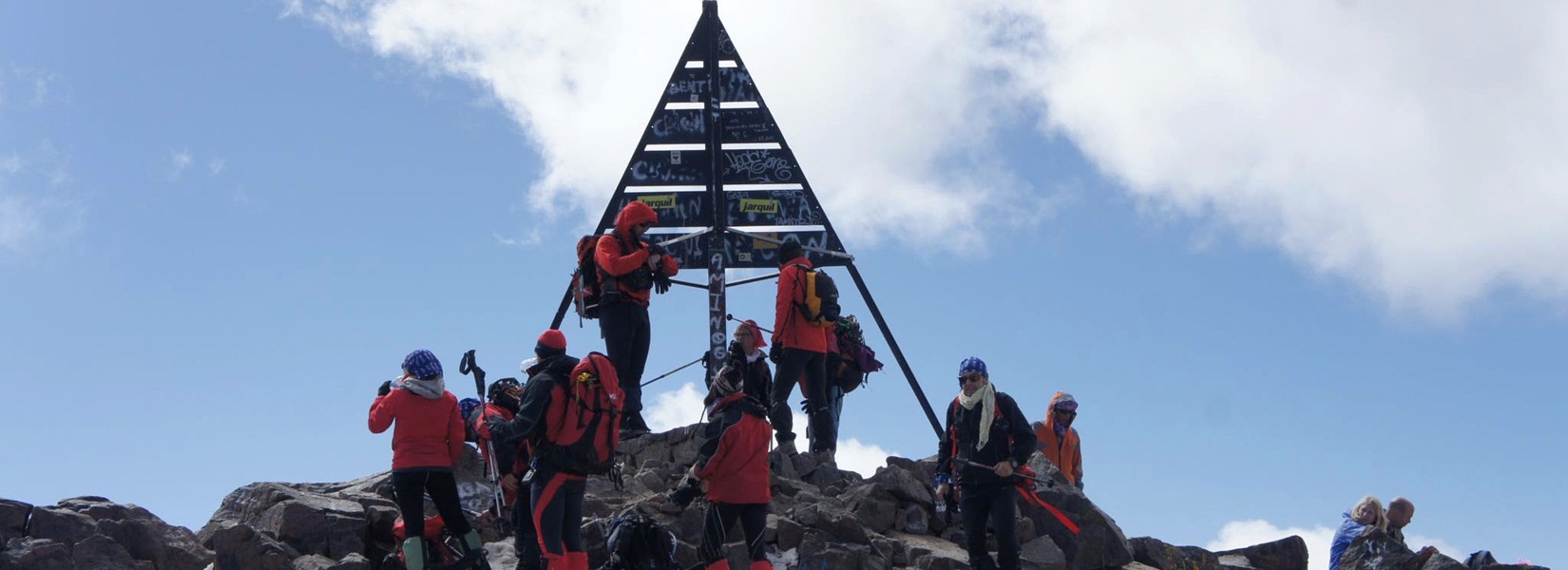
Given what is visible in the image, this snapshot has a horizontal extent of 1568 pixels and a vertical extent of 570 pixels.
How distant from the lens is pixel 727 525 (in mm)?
13047

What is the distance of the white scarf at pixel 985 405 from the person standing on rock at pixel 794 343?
10.1 ft

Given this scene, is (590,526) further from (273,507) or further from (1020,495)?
(1020,495)

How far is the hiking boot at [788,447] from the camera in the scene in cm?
1700

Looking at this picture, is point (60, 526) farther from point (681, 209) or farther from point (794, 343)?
point (681, 209)

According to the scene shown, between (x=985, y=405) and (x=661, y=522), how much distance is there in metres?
3.16

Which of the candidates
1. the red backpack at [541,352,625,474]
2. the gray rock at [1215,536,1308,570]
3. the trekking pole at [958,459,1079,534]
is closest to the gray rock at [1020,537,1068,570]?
the trekking pole at [958,459,1079,534]

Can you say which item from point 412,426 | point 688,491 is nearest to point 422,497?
point 412,426

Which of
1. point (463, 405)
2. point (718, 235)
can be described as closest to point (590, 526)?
point (463, 405)

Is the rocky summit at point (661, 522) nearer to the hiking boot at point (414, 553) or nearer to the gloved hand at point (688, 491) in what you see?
the gloved hand at point (688, 491)

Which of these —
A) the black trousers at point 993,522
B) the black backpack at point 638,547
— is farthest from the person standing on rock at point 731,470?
the black trousers at point 993,522

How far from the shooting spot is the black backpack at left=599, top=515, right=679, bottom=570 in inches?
493

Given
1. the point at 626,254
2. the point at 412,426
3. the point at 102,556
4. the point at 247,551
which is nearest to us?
the point at 412,426

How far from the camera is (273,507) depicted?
14742mm

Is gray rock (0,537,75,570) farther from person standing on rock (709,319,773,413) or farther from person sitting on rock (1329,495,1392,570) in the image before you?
person sitting on rock (1329,495,1392,570)
